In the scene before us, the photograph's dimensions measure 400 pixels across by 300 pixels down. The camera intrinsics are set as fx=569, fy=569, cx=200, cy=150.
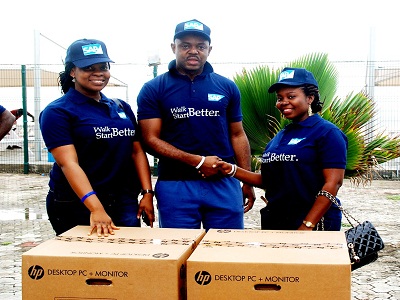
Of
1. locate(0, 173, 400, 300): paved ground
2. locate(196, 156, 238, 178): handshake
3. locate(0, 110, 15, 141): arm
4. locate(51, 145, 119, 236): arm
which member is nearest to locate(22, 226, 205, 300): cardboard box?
locate(51, 145, 119, 236): arm

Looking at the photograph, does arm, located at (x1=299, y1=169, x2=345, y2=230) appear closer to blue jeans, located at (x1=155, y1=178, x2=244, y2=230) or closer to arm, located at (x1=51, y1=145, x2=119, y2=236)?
blue jeans, located at (x1=155, y1=178, x2=244, y2=230)

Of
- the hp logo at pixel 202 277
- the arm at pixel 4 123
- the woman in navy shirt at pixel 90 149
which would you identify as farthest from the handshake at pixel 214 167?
the arm at pixel 4 123

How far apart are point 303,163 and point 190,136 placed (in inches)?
26.9

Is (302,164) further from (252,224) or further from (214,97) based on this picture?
(252,224)

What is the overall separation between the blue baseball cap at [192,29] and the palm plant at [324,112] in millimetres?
2040

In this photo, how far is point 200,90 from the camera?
3256 mm

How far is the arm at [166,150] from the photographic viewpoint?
3.15 meters

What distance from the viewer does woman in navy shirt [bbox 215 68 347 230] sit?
2.83m

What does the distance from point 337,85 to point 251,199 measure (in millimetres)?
2572

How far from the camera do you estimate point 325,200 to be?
2.80 m

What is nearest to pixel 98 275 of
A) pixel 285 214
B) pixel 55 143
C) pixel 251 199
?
pixel 55 143

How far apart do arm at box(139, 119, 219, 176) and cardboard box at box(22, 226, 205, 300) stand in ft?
3.34

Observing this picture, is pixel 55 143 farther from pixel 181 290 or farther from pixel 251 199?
pixel 251 199

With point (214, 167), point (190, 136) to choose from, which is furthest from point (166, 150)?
point (214, 167)
